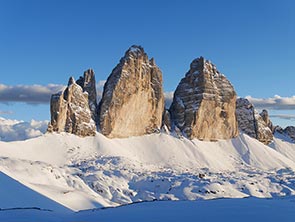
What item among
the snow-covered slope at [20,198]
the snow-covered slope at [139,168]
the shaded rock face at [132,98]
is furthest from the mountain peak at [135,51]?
the snow-covered slope at [20,198]

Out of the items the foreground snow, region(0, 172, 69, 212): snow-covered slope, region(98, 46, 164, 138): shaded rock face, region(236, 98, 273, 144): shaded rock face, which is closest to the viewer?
the foreground snow

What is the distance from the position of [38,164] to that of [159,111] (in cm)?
6867

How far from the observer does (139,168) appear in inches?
4247

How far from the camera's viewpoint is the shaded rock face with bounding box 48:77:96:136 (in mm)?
118500

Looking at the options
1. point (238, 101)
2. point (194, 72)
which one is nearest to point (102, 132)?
point (194, 72)

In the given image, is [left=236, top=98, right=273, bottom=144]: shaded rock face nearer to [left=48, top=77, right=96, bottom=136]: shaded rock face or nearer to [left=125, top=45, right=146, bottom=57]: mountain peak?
[left=125, top=45, right=146, bottom=57]: mountain peak

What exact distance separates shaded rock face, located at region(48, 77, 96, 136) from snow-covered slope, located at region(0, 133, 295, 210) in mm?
2425

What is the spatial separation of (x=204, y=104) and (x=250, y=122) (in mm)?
32087

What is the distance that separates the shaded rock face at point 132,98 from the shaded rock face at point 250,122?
141 feet

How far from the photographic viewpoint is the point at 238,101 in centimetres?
17675

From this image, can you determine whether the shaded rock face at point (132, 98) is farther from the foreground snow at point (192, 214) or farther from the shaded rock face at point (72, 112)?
the foreground snow at point (192, 214)

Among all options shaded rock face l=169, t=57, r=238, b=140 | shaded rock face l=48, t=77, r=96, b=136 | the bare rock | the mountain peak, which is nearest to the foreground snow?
shaded rock face l=48, t=77, r=96, b=136

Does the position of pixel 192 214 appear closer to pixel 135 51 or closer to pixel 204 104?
pixel 135 51

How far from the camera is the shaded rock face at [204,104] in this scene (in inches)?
5851
